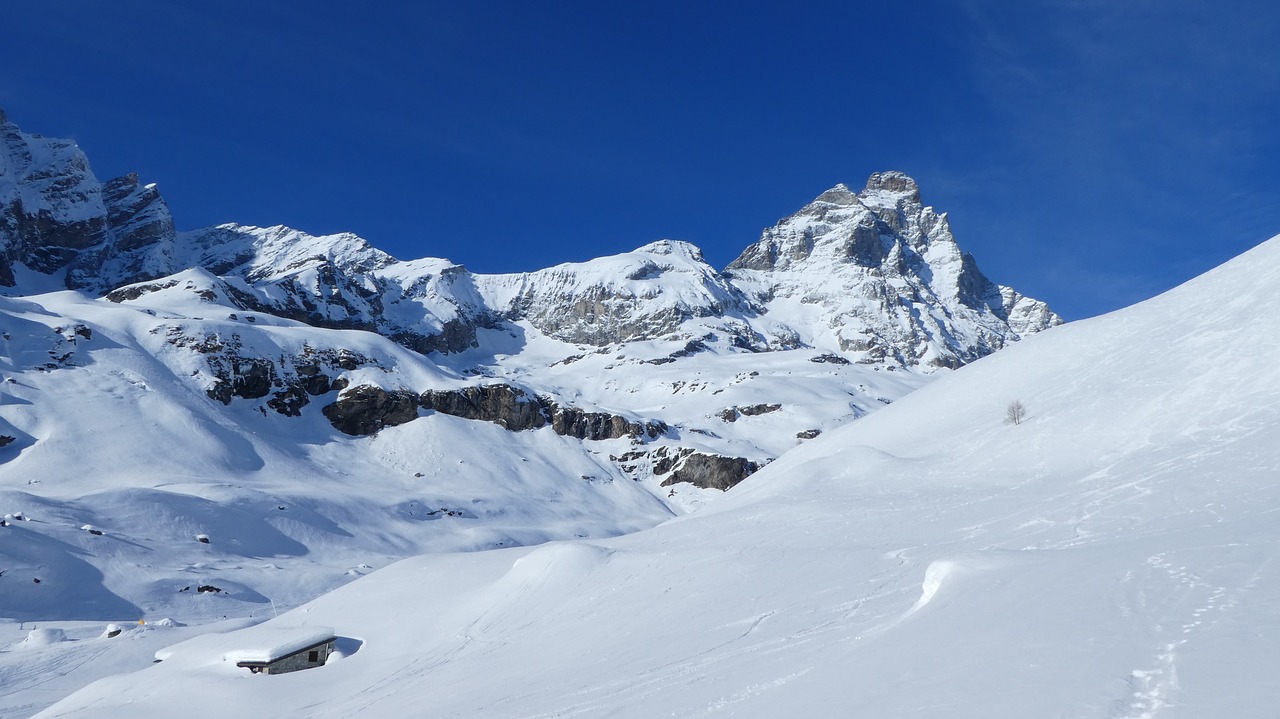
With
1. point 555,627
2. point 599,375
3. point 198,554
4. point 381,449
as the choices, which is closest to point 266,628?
point 555,627

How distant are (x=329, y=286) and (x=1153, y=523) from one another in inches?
7342

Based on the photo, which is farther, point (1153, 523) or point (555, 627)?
Result: point (555, 627)

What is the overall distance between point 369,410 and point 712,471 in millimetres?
47070

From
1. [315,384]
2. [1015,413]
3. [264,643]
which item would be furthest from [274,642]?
[315,384]

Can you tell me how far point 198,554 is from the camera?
58.3 m

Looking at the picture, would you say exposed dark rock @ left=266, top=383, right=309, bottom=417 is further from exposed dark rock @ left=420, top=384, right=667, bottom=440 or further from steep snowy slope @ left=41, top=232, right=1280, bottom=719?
steep snowy slope @ left=41, top=232, right=1280, bottom=719

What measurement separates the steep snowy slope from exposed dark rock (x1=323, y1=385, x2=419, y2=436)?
72.6 meters

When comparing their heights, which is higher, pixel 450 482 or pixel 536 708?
pixel 450 482

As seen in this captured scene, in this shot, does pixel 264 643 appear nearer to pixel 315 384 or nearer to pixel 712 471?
pixel 315 384

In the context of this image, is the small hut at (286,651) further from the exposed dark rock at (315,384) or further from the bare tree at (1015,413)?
the exposed dark rock at (315,384)

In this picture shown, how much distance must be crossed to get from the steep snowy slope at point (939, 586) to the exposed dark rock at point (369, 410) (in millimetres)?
72582

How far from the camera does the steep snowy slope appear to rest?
9773 mm

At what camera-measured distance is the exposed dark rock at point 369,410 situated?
10088 cm

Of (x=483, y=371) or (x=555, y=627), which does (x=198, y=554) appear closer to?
(x=555, y=627)
